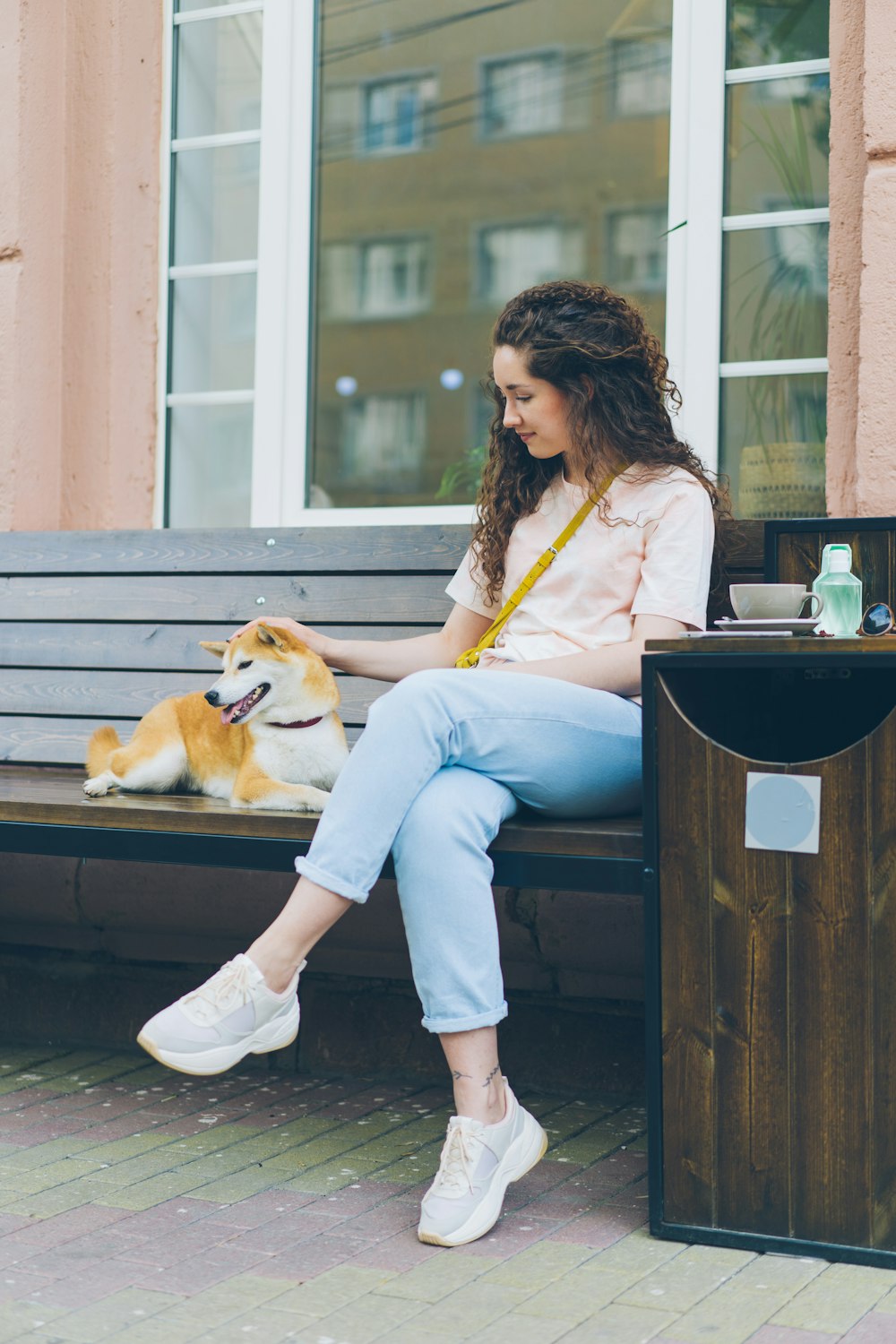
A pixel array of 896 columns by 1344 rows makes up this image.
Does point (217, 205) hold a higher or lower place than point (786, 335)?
higher

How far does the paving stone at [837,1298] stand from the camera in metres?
1.96

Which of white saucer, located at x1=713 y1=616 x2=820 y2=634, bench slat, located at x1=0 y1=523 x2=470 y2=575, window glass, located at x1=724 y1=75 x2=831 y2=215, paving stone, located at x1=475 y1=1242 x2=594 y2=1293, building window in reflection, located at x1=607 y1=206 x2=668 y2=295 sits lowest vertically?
paving stone, located at x1=475 y1=1242 x2=594 y2=1293

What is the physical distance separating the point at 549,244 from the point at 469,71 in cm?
177

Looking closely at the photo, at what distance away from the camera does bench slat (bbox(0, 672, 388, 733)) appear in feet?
11.5

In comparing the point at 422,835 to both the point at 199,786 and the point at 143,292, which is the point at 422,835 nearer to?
the point at 199,786

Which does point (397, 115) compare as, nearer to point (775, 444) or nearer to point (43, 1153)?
point (775, 444)

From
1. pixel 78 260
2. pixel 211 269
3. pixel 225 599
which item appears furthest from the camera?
pixel 211 269

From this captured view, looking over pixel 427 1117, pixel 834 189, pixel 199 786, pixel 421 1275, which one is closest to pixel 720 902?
pixel 421 1275

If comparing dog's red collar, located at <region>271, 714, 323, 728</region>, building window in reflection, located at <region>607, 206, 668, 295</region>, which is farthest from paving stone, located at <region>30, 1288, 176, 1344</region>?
building window in reflection, located at <region>607, 206, 668, 295</region>

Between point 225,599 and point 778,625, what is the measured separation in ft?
5.49

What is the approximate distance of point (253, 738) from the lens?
9.56 feet

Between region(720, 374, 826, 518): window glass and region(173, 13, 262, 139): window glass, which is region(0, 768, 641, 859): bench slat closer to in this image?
region(720, 374, 826, 518): window glass

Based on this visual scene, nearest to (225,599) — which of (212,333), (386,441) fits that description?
(212,333)

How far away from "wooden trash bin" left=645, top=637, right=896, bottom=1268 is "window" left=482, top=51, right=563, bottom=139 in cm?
624
